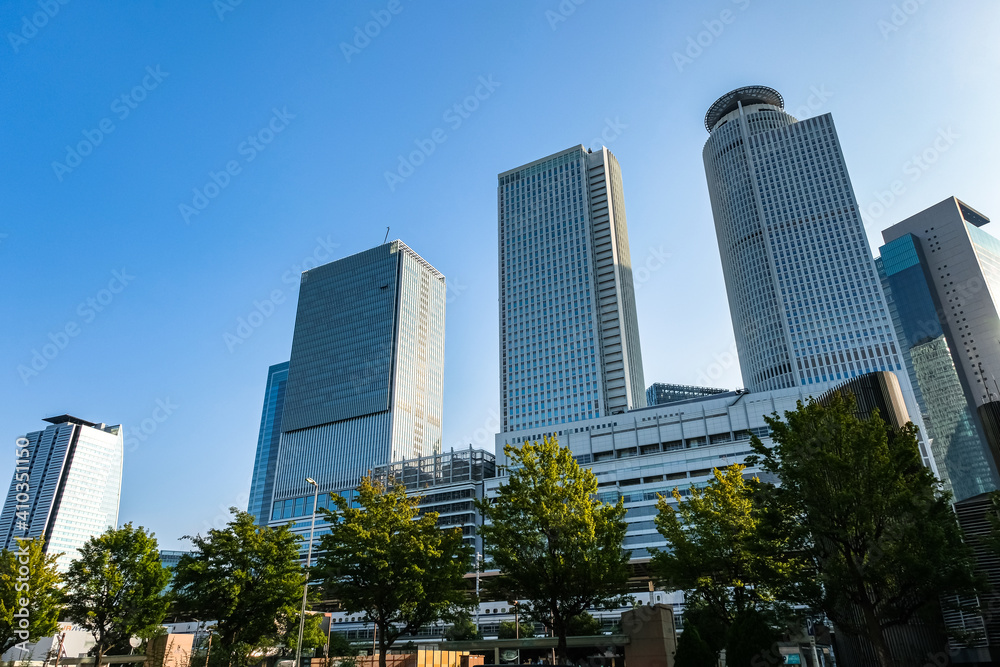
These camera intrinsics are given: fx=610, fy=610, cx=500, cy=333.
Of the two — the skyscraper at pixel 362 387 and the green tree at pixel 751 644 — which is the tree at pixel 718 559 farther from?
the skyscraper at pixel 362 387

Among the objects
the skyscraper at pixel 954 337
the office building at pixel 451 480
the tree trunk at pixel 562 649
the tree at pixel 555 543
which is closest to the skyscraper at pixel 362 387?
the office building at pixel 451 480

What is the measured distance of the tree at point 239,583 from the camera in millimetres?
32656

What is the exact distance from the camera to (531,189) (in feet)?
644

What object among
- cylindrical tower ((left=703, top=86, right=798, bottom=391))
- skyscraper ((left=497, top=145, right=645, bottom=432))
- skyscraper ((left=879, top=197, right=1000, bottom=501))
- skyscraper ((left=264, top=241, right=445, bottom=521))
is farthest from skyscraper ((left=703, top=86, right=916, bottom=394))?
skyscraper ((left=264, top=241, right=445, bottom=521))

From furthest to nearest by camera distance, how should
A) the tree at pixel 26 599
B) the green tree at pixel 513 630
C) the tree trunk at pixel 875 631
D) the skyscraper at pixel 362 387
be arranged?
the skyscraper at pixel 362 387 < the green tree at pixel 513 630 < the tree at pixel 26 599 < the tree trunk at pixel 875 631

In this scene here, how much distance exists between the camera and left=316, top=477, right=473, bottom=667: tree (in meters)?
29.8

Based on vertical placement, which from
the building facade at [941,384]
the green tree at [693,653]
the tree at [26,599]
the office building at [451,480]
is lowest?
the green tree at [693,653]

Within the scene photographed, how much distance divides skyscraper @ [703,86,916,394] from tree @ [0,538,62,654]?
16241 cm

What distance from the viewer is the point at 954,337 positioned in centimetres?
18588

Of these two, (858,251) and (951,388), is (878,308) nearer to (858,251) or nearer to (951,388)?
(858,251)

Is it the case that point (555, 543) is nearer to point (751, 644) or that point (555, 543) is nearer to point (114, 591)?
point (751, 644)

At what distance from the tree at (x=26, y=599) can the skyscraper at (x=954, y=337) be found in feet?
620

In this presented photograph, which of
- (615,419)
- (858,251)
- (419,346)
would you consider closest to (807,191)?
(858,251)

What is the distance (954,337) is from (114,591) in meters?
221
